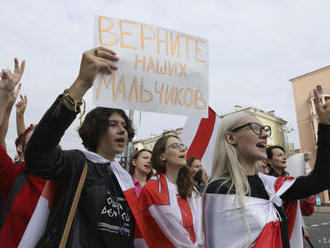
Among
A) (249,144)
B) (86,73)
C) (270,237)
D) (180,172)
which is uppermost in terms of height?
(86,73)

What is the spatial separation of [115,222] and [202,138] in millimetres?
3688

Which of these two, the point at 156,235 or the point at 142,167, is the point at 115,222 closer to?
the point at 156,235

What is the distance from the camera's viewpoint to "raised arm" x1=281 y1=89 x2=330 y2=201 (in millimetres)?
1896

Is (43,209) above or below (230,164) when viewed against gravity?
below

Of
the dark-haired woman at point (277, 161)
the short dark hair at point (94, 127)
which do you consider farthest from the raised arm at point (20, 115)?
the dark-haired woman at point (277, 161)

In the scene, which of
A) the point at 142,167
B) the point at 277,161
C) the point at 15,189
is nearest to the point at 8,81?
the point at 15,189

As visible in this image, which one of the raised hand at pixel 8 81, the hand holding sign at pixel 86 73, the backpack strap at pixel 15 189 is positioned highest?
the raised hand at pixel 8 81

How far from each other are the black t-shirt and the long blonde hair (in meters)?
0.63

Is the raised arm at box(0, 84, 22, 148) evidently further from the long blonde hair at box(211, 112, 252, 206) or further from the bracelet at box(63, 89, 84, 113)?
the long blonde hair at box(211, 112, 252, 206)

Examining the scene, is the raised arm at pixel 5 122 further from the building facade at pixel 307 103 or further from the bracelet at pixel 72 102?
the building facade at pixel 307 103

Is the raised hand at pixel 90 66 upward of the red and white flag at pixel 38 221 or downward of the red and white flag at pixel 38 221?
upward

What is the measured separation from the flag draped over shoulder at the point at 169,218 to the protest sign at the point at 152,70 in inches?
32.8

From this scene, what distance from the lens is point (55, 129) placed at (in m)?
1.36

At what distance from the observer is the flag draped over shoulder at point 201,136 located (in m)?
5.12
